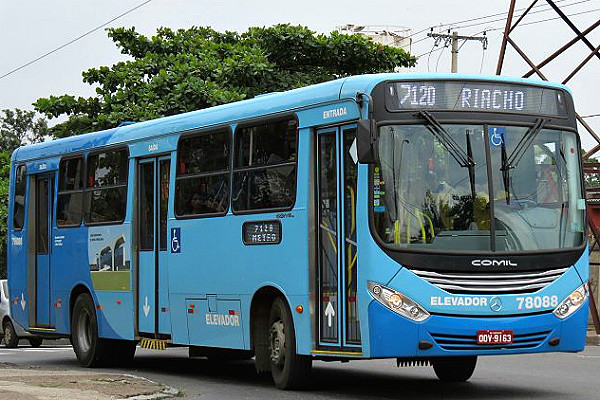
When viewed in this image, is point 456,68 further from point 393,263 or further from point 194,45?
point 393,263

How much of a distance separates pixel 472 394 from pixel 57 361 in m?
9.02

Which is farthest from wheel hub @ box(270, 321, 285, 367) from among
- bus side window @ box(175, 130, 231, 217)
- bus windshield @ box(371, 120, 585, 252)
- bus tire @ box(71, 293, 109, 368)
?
bus tire @ box(71, 293, 109, 368)

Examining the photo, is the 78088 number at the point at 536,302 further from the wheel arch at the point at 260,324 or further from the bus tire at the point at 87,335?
Answer: the bus tire at the point at 87,335

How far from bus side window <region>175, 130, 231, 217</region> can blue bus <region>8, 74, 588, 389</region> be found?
27mm

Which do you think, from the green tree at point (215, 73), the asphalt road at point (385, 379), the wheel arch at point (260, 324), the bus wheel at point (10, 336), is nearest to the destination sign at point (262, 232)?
the wheel arch at point (260, 324)

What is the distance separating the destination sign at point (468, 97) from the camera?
469 inches

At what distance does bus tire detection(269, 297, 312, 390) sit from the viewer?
1291cm

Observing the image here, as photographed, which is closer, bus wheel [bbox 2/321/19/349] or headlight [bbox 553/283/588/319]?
headlight [bbox 553/283/588/319]

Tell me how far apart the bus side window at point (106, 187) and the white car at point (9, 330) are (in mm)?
10050

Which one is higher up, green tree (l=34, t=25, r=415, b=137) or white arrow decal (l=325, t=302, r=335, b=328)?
green tree (l=34, t=25, r=415, b=137)

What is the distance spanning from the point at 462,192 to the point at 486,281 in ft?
2.83

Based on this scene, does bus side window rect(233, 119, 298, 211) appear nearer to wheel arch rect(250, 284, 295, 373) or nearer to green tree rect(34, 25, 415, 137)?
wheel arch rect(250, 284, 295, 373)

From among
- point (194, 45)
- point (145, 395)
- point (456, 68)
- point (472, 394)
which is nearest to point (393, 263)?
point (472, 394)

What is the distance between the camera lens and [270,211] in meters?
13.4
